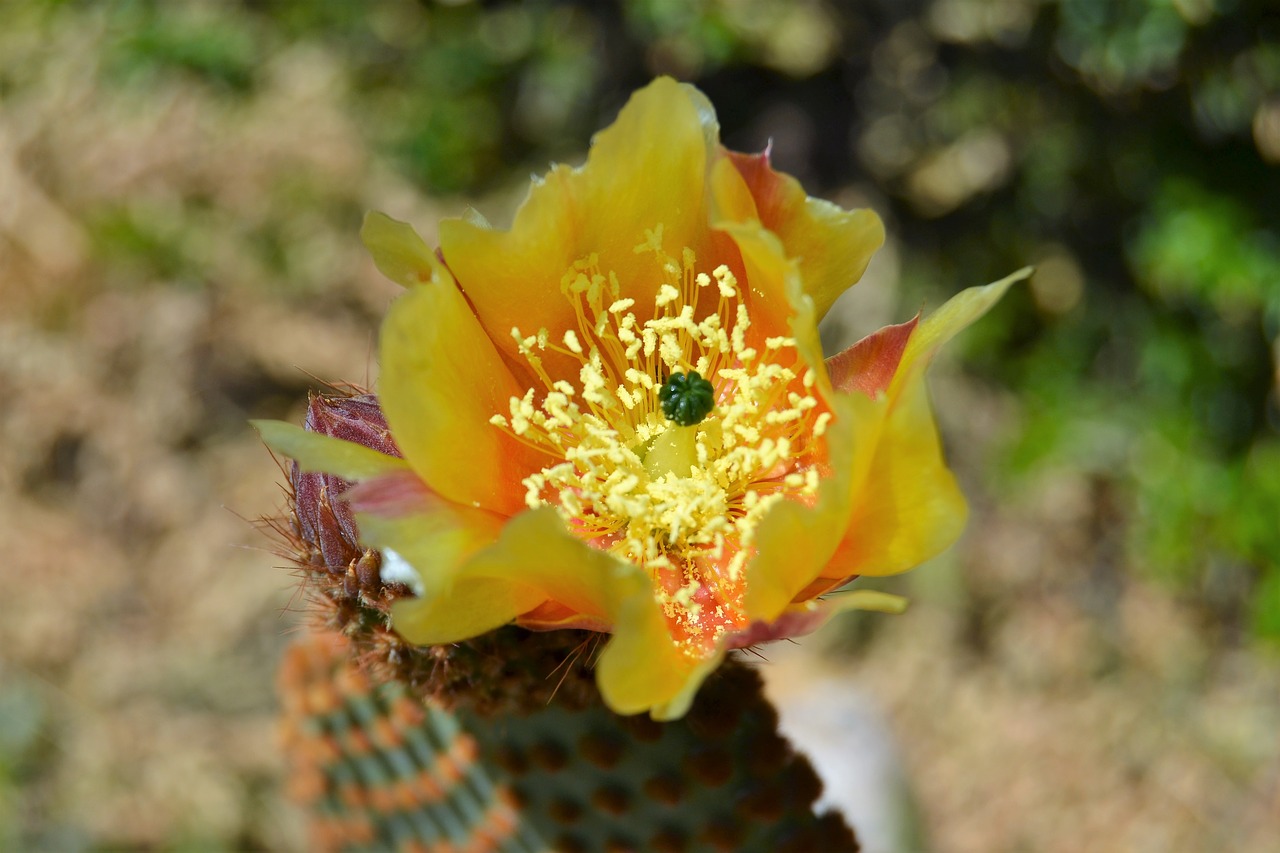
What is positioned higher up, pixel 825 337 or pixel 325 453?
pixel 325 453

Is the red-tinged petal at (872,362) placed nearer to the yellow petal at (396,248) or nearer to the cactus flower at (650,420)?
the cactus flower at (650,420)

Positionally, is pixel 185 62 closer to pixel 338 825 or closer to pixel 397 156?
pixel 397 156

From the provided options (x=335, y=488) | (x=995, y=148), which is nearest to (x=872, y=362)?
(x=335, y=488)

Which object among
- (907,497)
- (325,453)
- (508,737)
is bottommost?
(508,737)

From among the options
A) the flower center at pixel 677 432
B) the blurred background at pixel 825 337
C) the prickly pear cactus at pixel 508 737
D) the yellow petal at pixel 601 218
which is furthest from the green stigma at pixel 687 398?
the blurred background at pixel 825 337

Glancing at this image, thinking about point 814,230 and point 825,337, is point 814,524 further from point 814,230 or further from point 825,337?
point 825,337

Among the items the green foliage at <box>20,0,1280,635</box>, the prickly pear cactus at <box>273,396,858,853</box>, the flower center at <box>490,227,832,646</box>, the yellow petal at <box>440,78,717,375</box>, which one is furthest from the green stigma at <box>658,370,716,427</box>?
the green foliage at <box>20,0,1280,635</box>
